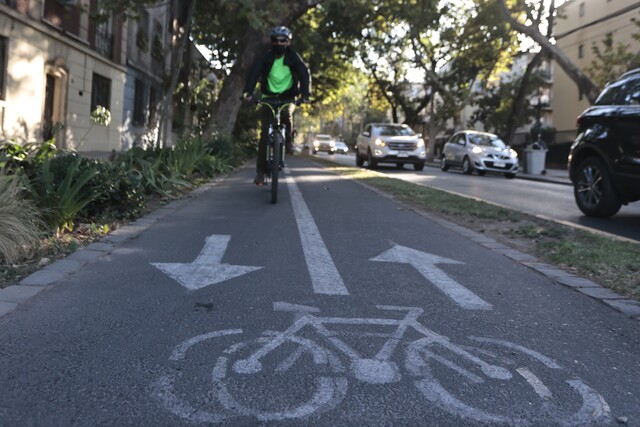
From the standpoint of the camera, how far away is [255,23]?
33.9ft

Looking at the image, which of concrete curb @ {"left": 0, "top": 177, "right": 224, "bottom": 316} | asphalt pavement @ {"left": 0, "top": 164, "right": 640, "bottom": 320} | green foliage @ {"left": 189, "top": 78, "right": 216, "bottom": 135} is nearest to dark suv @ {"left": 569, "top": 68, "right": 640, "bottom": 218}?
asphalt pavement @ {"left": 0, "top": 164, "right": 640, "bottom": 320}

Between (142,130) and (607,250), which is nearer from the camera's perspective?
(607,250)

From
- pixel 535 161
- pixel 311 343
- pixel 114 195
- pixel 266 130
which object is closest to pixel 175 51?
pixel 266 130

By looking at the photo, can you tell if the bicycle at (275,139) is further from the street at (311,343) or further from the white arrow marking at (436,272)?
the white arrow marking at (436,272)

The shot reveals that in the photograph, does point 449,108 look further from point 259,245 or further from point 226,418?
point 226,418

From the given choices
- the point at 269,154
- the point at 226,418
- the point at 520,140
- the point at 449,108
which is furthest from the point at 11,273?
the point at 520,140

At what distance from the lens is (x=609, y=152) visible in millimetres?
7656

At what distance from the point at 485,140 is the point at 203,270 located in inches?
737

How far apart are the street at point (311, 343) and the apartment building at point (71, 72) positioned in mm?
6260

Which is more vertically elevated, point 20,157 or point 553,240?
point 20,157

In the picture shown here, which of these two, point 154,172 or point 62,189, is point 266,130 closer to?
point 154,172

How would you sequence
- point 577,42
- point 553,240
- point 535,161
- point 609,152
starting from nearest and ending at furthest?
point 553,240 → point 609,152 → point 535,161 → point 577,42

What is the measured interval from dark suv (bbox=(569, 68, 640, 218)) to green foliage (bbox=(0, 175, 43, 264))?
6716mm

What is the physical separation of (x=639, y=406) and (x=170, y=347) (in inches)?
81.8
